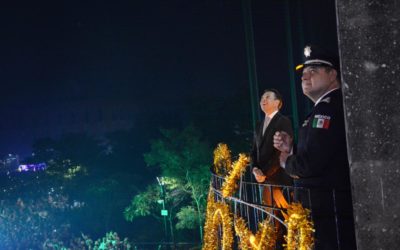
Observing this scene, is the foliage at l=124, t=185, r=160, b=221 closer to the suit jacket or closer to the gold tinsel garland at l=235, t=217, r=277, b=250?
the suit jacket

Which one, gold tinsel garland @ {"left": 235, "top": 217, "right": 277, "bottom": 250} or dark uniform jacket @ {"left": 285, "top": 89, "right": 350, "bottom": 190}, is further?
gold tinsel garland @ {"left": 235, "top": 217, "right": 277, "bottom": 250}

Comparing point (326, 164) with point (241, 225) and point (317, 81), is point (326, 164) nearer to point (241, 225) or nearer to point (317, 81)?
point (317, 81)

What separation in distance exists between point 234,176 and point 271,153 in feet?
1.96

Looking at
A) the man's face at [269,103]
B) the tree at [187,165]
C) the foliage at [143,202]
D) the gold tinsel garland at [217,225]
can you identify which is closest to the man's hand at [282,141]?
the man's face at [269,103]

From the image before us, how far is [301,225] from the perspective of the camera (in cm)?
284

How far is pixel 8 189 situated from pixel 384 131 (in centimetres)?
4329

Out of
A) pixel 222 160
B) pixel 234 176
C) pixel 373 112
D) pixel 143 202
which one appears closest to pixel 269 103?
pixel 234 176

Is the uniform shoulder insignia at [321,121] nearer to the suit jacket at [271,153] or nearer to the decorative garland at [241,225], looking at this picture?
the decorative garland at [241,225]

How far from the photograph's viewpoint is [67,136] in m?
45.2

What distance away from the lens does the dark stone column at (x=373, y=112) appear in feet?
5.77

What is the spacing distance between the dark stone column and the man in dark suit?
3175 mm

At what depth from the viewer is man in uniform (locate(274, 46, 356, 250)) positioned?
2824 millimetres

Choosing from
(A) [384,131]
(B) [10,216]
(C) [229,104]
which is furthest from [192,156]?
(A) [384,131]

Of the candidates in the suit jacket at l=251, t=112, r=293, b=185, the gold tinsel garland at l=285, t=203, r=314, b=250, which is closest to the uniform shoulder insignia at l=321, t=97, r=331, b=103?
the gold tinsel garland at l=285, t=203, r=314, b=250
